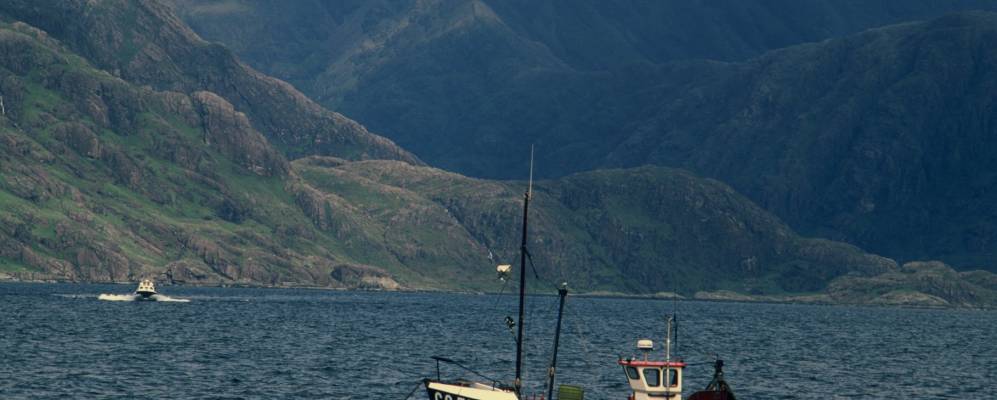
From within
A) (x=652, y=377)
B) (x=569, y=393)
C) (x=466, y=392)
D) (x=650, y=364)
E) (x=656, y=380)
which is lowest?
(x=466, y=392)

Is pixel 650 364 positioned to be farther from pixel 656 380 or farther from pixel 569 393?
pixel 569 393

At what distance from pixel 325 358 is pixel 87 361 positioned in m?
32.1

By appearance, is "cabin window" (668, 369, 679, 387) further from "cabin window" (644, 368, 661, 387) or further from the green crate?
the green crate

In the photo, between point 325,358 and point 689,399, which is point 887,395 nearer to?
point 689,399

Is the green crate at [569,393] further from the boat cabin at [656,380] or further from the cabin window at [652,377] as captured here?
the cabin window at [652,377]

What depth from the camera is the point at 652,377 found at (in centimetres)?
11681

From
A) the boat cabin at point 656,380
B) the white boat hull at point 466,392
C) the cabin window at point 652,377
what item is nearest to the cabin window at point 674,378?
the boat cabin at point 656,380

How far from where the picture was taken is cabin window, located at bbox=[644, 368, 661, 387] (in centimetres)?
11662

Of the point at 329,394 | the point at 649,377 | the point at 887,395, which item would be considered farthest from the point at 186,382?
the point at 887,395

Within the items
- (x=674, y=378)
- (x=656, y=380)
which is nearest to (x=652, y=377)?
(x=656, y=380)

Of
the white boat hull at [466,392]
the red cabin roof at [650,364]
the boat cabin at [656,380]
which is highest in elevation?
the red cabin roof at [650,364]

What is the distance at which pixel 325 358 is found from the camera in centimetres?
19412

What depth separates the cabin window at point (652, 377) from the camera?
11662 centimetres

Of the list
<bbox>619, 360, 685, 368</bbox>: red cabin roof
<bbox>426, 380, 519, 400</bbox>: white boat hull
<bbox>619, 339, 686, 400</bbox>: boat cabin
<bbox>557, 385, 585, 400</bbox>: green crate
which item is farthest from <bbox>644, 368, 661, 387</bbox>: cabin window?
<bbox>426, 380, 519, 400</bbox>: white boat hull
